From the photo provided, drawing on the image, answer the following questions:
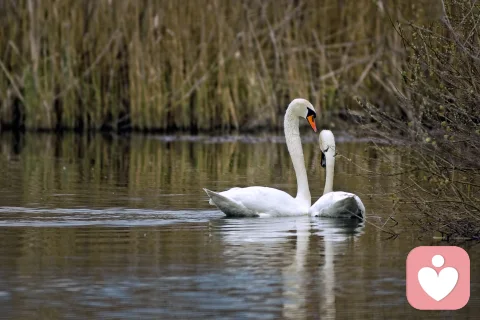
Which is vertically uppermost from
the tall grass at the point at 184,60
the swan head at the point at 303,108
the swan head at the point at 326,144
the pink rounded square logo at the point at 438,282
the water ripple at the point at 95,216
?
the tall grass at the point at 184,60

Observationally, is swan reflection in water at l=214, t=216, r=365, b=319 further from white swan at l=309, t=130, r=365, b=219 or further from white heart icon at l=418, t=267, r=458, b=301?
white heart icon at l=418, t=267, r=458, b=301

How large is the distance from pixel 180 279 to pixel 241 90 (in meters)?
15.7

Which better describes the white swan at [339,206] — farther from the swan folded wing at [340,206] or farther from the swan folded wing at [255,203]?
the swan folded wing at [255,203]

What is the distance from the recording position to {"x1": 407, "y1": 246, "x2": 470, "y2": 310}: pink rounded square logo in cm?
748

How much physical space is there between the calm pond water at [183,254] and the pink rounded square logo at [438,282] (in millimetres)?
76

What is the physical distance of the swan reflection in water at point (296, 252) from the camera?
7652 millimetres

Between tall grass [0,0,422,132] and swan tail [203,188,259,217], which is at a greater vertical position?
tall grass [0,0,422,132]

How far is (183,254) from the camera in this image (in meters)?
9.45

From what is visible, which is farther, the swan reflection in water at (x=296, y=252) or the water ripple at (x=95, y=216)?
the water ripple at (x=95, y=216)

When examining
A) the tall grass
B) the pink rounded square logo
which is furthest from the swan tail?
the tall grass

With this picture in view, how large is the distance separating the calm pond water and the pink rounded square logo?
0.08 metres

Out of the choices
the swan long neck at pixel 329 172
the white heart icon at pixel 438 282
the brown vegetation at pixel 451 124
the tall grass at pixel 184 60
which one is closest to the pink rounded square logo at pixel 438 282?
the white heart icon at pixel 438 282

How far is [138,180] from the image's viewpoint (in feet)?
53.0

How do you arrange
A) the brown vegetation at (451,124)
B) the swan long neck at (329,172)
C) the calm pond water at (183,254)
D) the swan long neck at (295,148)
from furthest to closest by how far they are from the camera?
the swan long neck at (329,172)
the swan long neck at (295,148)
the brown vegetation at (451,124)
the calm pond water at (183,254)
